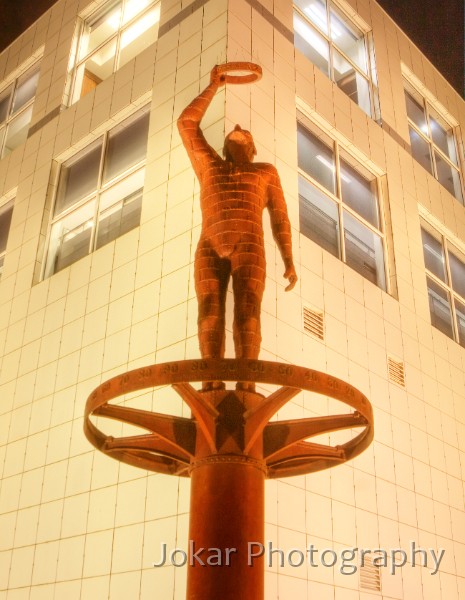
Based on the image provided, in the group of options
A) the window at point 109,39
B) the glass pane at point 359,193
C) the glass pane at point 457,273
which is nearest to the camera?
the glass pane at point 359,193

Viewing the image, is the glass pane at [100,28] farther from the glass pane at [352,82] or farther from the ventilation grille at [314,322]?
the ventilation grille at [314,322]

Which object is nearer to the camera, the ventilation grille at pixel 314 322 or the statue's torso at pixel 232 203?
the statue's torso at pixel 232 203

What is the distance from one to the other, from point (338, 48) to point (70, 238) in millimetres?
7769

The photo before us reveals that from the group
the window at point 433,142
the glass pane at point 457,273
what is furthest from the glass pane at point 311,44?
the glass pane at point 457,273

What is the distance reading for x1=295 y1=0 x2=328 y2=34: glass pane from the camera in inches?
638

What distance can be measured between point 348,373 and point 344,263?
2203 mm

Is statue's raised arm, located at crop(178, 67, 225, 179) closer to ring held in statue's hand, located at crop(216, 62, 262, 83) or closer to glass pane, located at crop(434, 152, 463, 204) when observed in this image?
ring held in statue's hand, located at crop(216, 62, 262, 83)

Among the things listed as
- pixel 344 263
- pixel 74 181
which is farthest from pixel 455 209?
pixel 74 181

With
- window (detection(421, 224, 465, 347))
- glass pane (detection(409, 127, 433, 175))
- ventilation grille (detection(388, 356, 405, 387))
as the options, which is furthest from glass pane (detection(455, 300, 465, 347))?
ventilation grille (detection(388, 356, 405, 387))

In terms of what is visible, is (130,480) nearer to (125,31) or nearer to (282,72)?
(282,72)

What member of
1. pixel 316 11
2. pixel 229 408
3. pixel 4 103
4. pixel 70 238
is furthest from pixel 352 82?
pixel 229 408

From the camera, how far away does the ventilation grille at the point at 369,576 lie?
423 inches

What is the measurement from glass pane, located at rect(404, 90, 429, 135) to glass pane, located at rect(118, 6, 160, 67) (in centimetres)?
723

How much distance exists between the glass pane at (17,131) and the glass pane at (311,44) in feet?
22.6
